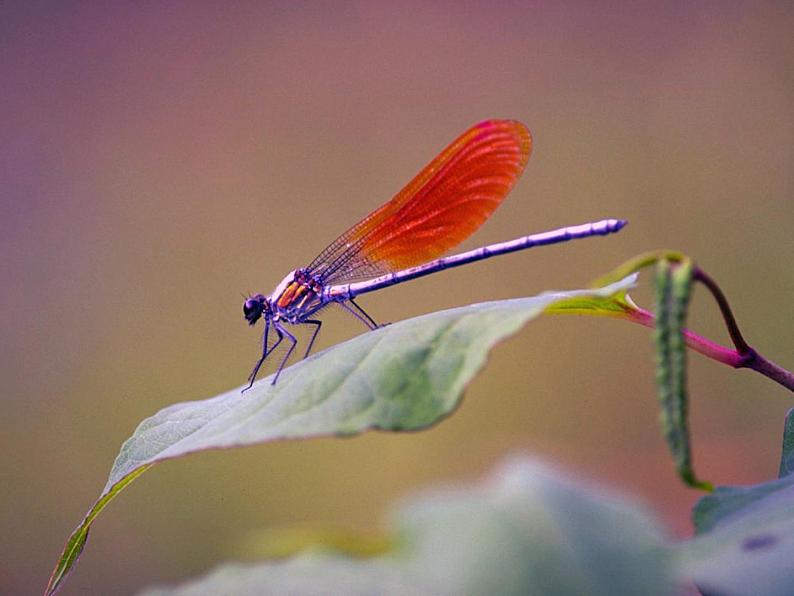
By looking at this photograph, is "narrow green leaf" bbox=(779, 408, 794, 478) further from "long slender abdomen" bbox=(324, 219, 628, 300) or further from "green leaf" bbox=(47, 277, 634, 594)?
"long slender abdomen" bbox=(324, 219, 628, 300)

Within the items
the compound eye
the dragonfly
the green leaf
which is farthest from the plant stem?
the compound eye

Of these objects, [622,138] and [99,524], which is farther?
[622,138]

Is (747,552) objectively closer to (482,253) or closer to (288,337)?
(482,253)

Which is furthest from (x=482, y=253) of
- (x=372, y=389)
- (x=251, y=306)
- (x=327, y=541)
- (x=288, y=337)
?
(x=327, y=541)

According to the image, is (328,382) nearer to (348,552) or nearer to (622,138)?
(348,552)

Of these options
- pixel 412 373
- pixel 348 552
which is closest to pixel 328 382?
pixel 412 373

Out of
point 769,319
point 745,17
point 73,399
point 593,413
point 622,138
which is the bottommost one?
point 593,413

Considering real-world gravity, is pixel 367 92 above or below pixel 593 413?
above
